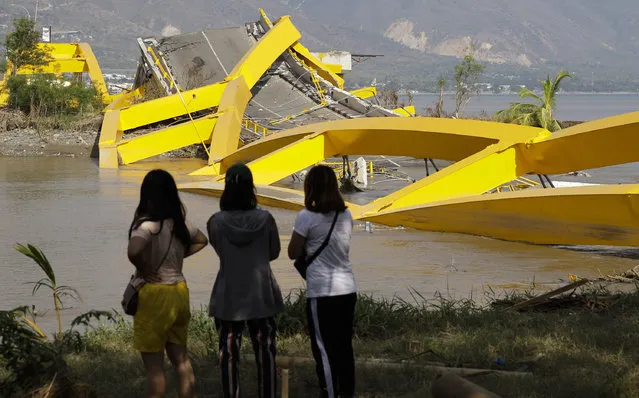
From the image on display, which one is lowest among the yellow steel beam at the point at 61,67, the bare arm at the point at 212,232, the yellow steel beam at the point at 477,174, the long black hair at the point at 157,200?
the bare arm at the point at 212,232

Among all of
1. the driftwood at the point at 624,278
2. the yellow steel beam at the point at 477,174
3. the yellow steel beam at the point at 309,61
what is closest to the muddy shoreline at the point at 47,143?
the yellow steel beam at the point at 309,61

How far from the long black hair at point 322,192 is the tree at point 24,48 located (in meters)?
31.6

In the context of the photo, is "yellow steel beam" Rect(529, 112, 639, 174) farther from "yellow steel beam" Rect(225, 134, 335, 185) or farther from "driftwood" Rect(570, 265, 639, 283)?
"yellow steel beam" Rect(225, 134, 335, 185)

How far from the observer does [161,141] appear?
2428 cm

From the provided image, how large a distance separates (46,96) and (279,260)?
71.8 feet

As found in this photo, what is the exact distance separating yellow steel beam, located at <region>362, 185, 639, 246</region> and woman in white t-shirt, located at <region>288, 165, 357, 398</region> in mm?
6297

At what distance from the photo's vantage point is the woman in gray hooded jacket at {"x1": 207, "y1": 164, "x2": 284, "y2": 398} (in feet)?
20.0

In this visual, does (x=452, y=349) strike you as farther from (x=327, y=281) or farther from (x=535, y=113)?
(x=535, y=113)

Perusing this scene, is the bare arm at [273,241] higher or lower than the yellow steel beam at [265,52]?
lower

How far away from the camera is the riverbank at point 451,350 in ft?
21.8

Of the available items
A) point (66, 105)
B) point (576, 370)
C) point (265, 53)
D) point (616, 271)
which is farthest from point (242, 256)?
point (66, 105)

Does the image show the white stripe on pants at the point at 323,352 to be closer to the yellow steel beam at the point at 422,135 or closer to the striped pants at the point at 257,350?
the striped pants at the point at 257,350

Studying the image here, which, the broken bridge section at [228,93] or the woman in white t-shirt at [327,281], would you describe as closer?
the woman in white t-shirt at [327,281]

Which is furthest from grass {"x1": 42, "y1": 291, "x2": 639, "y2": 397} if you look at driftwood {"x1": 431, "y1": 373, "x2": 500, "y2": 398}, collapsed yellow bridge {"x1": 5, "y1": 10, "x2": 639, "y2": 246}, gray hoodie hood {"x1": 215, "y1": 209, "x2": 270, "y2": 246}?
collapsed yellow bridge {"x1": 5, "y1": 10, "x2": 639, "y2": 246}
